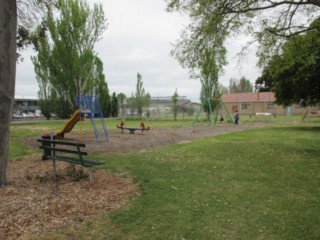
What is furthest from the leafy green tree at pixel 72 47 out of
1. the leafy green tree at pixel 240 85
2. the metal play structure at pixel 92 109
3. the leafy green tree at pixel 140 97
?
the leafy green tree at pixel 240 85

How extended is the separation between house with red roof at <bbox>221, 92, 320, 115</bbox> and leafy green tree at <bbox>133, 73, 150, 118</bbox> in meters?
24.7

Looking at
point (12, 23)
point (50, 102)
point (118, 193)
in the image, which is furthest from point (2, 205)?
point (50, 102)

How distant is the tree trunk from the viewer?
5129mm

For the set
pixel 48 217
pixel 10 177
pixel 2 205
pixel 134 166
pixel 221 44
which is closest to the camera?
pixel 48 217

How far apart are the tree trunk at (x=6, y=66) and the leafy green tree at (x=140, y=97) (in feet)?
107

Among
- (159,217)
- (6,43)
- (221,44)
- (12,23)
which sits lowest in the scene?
(159,217)

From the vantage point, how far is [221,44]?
9.66 meters

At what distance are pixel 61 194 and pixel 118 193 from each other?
1.01 metres

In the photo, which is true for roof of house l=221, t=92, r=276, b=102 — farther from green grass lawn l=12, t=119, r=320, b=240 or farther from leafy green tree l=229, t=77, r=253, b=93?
green grass lawn l=12, t=119, r=320, b=240

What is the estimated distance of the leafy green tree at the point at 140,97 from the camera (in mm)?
38000

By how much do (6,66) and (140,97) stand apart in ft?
110

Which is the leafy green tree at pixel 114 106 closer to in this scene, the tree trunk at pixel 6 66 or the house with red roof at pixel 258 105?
the house with red roof at pixel 258 105

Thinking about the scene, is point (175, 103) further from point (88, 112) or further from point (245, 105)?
point (245, 105)

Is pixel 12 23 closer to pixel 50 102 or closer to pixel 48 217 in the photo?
pixel 48 217
